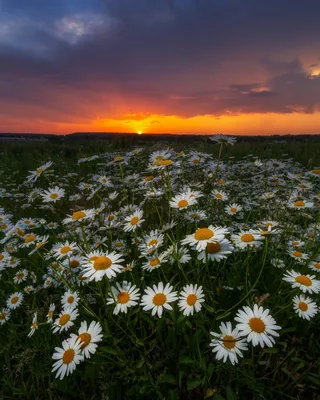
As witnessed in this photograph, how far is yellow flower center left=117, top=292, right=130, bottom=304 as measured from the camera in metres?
2.02

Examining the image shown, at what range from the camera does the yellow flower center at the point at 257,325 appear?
1684mm

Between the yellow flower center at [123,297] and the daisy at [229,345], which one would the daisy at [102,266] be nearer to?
the yellow flower center at [123,297]

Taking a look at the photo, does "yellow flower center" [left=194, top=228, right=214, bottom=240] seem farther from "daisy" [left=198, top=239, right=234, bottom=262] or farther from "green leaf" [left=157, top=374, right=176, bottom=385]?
"green leaf" [left=157, top=374, right=176, bottom=385]

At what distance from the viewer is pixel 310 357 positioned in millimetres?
2057

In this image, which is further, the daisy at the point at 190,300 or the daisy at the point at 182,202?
the daisy at the point at 182,202

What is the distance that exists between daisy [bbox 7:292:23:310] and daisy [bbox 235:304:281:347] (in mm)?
2169

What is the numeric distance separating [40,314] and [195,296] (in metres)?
1.53

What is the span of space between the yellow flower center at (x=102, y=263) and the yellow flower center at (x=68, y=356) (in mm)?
508

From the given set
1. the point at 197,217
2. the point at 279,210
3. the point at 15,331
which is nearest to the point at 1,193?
the point at 15,331

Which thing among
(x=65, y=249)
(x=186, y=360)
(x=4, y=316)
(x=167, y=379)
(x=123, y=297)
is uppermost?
(x=65, y=249)

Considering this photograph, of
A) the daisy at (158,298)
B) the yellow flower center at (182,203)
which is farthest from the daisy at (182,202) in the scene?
the daisy at (158,298)

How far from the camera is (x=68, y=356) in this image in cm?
182

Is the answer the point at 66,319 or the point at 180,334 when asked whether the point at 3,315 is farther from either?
the point at 180,334

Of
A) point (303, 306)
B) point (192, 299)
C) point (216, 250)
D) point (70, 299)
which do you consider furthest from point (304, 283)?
point (70, 299)
